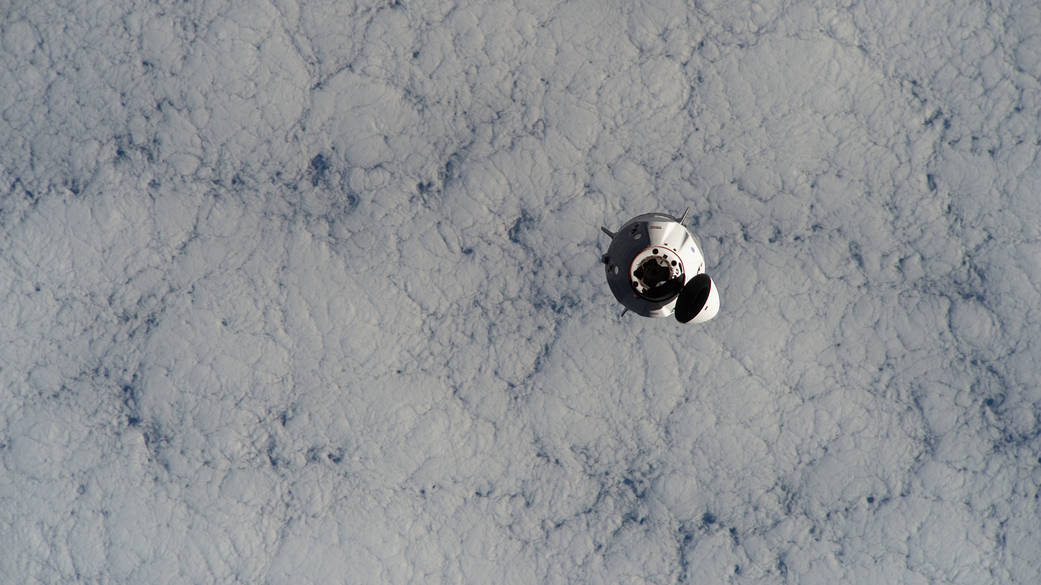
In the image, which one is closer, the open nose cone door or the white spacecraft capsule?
the open nose cone door

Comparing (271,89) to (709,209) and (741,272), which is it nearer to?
(709,209)

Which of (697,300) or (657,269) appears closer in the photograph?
(697,300)

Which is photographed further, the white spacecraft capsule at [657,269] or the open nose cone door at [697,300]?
the white spacecraft capsule at [657,269]

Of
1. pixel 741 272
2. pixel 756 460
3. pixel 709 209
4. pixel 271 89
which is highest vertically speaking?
pixel 271 89

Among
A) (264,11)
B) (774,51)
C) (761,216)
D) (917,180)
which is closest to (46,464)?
(264,11)

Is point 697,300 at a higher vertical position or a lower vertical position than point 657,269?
lower
